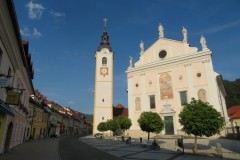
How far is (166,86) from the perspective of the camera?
1617 inches

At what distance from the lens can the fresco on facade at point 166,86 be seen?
40281 millimetres

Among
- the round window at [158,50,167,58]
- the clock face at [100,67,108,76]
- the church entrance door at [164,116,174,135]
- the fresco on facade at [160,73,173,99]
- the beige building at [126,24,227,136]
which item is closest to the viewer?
the beige building at [126,24,227,136]

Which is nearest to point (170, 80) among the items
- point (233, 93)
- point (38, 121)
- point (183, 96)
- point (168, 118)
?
point (183, 96)

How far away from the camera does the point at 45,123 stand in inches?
1881

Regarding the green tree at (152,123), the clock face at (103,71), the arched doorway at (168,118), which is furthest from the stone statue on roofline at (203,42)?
the clock face at (103,71)

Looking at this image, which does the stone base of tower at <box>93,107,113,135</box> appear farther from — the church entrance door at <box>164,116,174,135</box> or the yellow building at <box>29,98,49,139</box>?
the church entrance door at <box>164,116,174,135</box>


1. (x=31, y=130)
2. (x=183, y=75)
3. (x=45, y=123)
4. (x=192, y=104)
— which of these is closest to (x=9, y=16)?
(x=192, y=104)

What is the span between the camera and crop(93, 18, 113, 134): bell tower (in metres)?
51.1

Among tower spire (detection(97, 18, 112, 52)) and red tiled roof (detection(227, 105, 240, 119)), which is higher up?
tower spire (detection(97, 18, 112, 52))

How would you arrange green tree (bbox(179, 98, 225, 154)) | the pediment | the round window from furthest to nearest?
the round window
the pediment
green tree (bbox(179, 98, 225, 154))

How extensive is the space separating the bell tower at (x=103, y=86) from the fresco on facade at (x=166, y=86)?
54.0 feet

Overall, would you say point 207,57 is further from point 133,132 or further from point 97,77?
point 97,77

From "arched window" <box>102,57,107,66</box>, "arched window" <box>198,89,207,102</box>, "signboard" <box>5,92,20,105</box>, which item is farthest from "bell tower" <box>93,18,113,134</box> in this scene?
"signboard" <box>5,92,20,105</box>

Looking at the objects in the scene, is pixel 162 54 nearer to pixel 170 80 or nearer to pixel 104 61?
pixel 170 80
